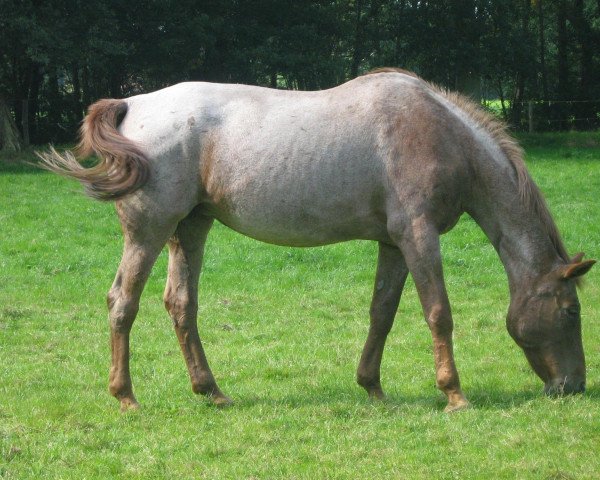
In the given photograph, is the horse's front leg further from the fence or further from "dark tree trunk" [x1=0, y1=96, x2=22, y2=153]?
the fence

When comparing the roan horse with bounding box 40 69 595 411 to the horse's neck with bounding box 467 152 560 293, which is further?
the horse's neck with bounding box 467 152 560 293

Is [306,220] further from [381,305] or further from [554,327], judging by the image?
[554,327]

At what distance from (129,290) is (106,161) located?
0.90m

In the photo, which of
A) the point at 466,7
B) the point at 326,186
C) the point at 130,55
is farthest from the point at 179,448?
the point at 466,7

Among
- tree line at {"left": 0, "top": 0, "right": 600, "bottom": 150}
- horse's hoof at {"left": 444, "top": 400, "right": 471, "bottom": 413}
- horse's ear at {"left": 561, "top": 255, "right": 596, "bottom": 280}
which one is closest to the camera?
horse's hoof at {"left": 444, "top": 400, "right": 471, "bottom": 413}

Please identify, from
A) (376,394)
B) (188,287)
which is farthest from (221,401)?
(376,394)

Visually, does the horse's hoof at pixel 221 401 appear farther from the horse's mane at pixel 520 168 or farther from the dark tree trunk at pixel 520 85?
the dark tree trunk at pixel 520 85

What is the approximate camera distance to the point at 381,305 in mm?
6691

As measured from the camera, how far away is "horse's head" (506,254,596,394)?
634 centimetres

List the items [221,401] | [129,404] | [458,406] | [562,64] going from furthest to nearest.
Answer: [562,64]
[221,401]
[129,404]
[458,406]

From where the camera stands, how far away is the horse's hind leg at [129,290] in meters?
6.30

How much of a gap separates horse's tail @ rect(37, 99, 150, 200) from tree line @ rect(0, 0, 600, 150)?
55.3 feet

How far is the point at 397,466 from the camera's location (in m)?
4.88

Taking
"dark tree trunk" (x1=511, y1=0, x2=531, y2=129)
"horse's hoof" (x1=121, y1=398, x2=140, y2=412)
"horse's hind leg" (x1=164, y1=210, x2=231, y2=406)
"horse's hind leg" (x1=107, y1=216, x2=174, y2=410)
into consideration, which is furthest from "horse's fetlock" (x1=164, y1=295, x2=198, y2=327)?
"dark tree trunk" (x1=511, y1=0, x2=531, y2=129)
